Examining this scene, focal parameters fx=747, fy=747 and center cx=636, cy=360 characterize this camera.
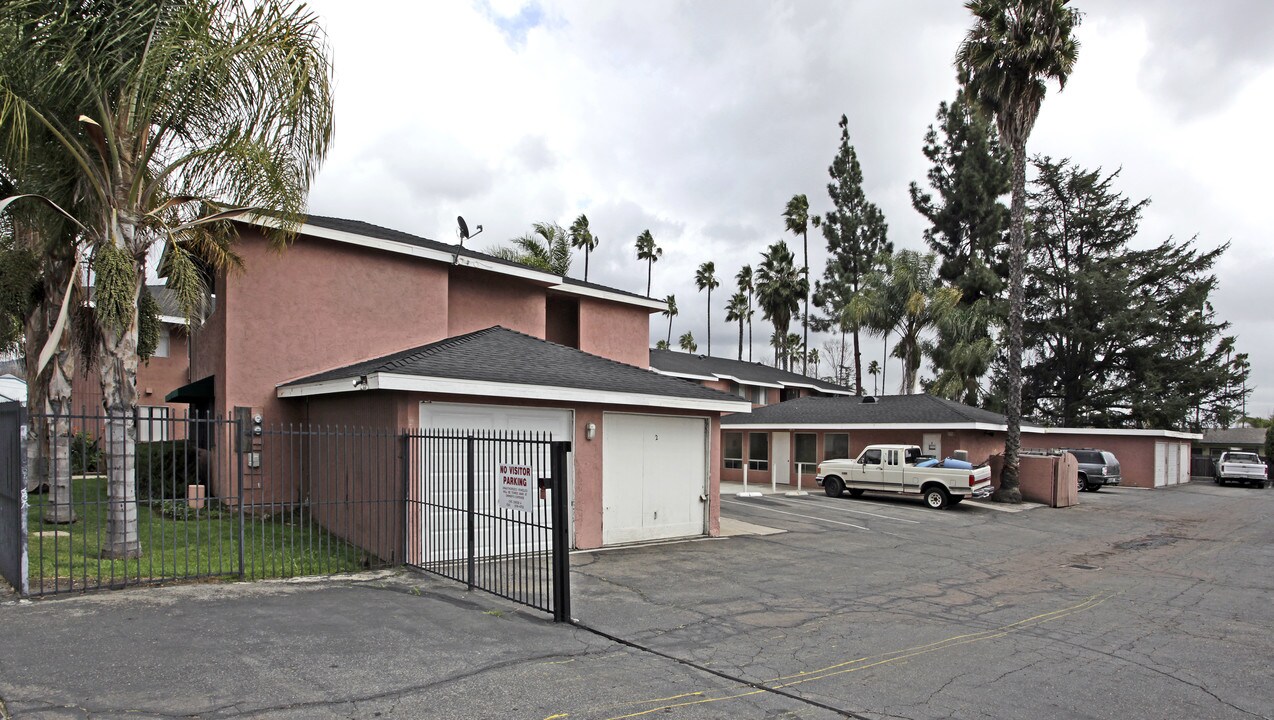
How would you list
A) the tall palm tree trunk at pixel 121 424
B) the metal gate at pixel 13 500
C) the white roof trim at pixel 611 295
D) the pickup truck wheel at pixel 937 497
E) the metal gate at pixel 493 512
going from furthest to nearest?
the pickup truck wheel at pixel 937 497 < the white roof trim at pixel 611 295 < the tall palm tree trunk at pixel 121 424 < the metal gate at pixel 493 512 < the metal gate at pixel 13 500

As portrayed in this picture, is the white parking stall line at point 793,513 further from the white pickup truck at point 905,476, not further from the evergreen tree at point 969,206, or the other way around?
the evergreen tree at point 969,206

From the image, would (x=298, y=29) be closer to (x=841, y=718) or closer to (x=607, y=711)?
(x=607, y=711)

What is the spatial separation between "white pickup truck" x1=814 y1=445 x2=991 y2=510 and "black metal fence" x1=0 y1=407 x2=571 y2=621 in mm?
15831

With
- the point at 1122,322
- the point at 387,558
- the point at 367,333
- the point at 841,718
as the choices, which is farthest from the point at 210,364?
the point at 1122,322

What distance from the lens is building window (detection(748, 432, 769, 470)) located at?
105 ft

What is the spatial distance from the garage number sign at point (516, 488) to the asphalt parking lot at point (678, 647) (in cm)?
116

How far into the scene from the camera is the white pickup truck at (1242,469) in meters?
39.2

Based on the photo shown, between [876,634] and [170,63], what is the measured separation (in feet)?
35.4

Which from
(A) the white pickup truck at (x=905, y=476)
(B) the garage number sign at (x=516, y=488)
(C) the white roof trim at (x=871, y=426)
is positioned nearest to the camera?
(B) the garage number sign at (x=516, y=488)

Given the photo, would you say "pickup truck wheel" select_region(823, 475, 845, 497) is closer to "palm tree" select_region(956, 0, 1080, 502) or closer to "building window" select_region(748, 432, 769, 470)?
"palm tree" select_region(956, 0, 1080, 502)

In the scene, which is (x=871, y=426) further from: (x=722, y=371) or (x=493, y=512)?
(x=493, y=512)

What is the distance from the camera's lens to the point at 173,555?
9133 mm

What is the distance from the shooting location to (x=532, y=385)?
1191 cm

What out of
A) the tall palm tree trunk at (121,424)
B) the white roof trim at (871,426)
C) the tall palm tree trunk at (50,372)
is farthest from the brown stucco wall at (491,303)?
the white roof trim at (871,426)
